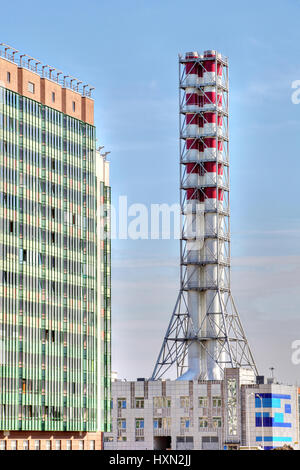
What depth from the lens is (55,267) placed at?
18588 cm

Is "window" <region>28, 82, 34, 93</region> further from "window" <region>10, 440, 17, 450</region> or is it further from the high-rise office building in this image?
"window" <region>10, 440, 17, 450</region>

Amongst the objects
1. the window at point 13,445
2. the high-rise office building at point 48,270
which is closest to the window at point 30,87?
the high-rise office building at point 48,270

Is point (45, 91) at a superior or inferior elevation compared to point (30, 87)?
superior

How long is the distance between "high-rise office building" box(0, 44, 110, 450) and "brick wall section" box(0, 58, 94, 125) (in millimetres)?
167

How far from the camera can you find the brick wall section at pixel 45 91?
6983 inches

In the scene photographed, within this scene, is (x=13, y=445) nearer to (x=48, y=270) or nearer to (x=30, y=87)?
(x=48, y=270)

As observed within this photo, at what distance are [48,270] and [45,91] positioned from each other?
29.4 m

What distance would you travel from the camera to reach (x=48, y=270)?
603 ft

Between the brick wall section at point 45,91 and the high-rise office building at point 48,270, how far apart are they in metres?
0.17

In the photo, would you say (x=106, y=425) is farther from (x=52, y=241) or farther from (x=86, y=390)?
(x=52, y=241)

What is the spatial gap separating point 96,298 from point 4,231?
2981 centimetres

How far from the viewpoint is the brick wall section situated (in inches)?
6983

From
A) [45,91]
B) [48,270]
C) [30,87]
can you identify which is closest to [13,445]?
[48,270]
